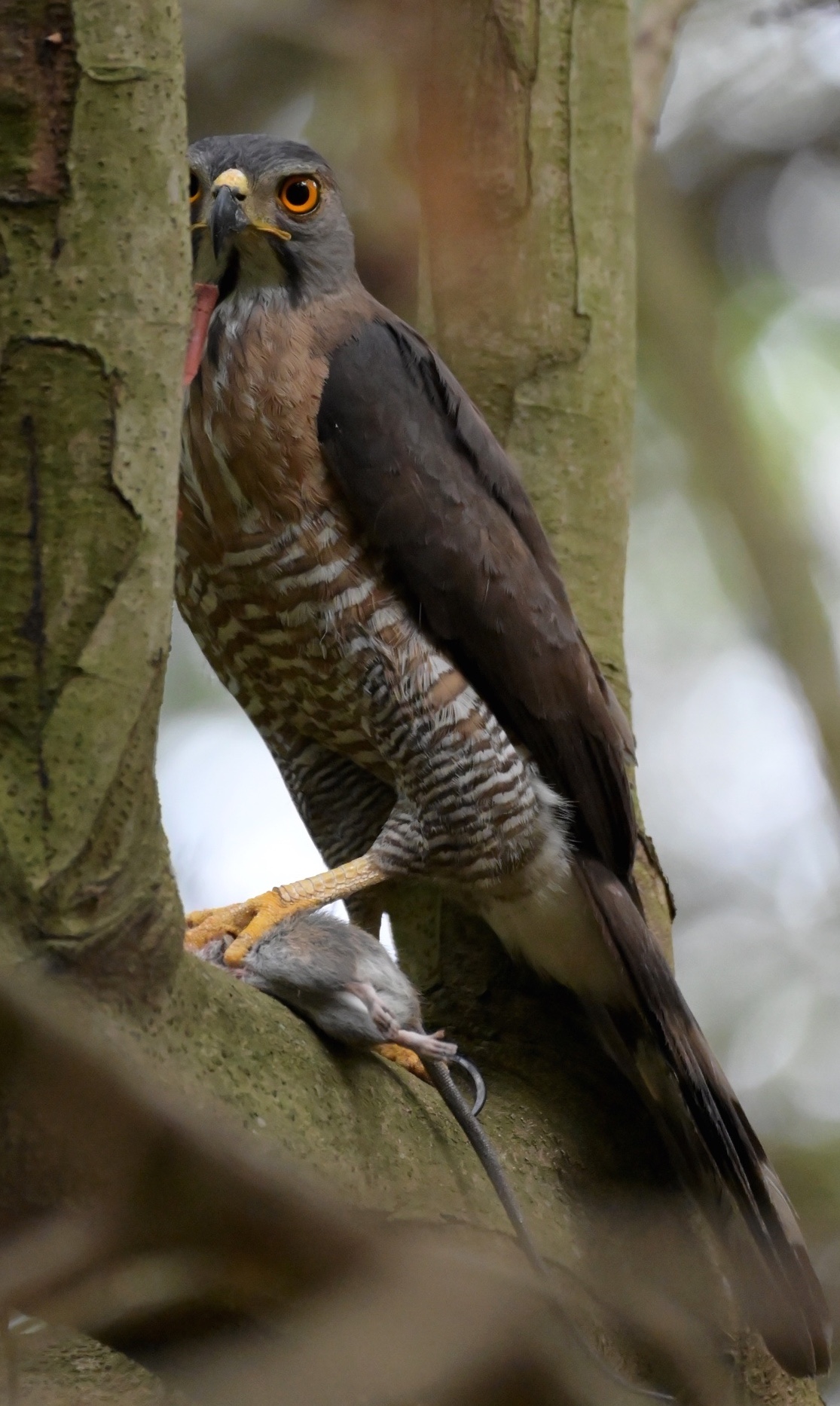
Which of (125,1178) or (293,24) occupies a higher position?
(293,24)

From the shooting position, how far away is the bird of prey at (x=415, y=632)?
2.75 meters

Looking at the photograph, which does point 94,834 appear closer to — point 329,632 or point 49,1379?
point 329,632

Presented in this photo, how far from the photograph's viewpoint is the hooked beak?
9.71 feet

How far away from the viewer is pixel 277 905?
2.72 meters

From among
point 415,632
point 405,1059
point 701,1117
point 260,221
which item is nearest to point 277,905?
point 405,1059

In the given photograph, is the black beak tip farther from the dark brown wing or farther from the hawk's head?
the dark brown wing

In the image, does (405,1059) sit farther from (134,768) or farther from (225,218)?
(225,218)

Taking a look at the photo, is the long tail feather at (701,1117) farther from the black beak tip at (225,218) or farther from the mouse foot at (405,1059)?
the black beak tip at (225,218)

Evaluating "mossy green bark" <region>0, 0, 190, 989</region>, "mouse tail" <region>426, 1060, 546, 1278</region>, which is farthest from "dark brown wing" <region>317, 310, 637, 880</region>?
"mossy green bark" <region>0, 0, 190, 989</region>

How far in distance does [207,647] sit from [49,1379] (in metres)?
1.42

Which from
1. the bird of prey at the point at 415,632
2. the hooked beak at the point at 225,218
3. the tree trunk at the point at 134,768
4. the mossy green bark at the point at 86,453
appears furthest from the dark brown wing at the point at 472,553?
the mossy green bark at the point at 86,453

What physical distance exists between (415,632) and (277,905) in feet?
1.87

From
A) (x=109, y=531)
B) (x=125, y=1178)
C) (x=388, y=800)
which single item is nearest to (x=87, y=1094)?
(x=125, y=1178)

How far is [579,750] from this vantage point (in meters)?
2.94
